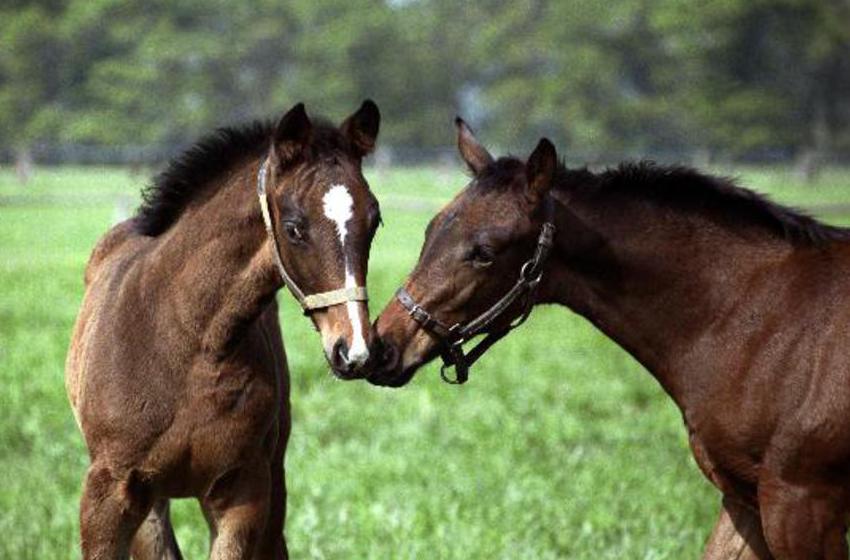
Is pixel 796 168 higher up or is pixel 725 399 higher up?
pixel 796 168

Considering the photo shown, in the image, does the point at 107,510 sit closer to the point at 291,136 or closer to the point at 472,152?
the point at 291,136

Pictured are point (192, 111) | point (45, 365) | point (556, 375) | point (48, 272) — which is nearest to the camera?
point (45, 365)

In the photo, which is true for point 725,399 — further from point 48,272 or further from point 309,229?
point 48,272

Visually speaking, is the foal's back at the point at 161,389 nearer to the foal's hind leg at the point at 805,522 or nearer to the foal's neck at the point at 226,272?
the foal's neck at the point at 226,272

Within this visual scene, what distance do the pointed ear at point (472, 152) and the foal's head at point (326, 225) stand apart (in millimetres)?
524

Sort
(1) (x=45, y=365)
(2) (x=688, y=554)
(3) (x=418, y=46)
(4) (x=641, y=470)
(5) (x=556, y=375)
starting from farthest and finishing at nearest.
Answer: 1. (3) (x=418, y=46)
2. (5) (x=556, y=375)
3. (1) (x=45, y=365)
4. (4) (x=641, y=470)
5. (2) (x=688, y=554)

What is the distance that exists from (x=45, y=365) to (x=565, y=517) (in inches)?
212

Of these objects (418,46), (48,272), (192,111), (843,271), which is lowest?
(843,271)

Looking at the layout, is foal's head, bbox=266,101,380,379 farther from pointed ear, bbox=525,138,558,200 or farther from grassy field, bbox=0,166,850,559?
grassy field, bbox=0,166,850,559

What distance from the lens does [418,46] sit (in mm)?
55750

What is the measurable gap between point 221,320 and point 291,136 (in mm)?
653

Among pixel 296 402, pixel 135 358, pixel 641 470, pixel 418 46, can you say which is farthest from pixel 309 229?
pixel 418 46

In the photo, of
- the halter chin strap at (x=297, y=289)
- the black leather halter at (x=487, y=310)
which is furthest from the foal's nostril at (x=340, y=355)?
the black leather halter at (x=487, y=310)

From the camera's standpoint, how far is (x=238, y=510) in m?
4.53
